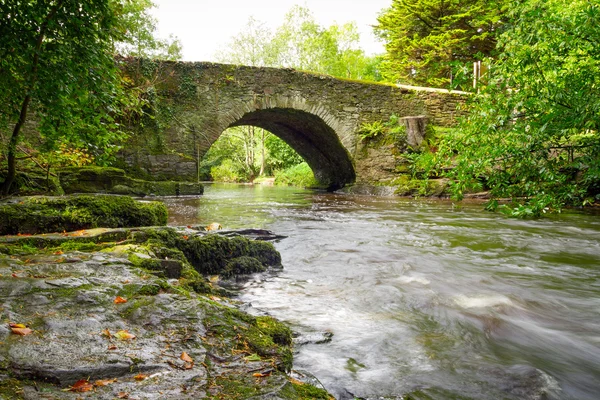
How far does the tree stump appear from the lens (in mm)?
15141

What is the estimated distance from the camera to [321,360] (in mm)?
2137

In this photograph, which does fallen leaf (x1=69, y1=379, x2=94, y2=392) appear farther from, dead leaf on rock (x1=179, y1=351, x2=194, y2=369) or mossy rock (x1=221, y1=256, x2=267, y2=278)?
mossy rock (x1=221, y1=256, x2=267, y2=278)

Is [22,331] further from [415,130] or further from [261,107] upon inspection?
[415,130]

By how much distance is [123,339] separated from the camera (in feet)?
5.11

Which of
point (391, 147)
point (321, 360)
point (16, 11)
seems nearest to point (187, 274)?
point (321, 360)

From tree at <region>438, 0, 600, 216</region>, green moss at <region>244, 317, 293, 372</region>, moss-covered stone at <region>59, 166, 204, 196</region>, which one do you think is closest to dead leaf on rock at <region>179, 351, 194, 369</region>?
green moss at <region>244, 317, 293, 372</region>

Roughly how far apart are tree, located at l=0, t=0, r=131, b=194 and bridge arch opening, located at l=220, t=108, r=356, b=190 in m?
10.3

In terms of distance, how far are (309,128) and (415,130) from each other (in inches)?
174

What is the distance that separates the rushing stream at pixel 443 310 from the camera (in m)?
2.04

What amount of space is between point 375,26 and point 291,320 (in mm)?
28060

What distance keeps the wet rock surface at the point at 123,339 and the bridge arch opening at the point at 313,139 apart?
1248cm

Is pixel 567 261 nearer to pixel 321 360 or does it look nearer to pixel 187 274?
pixel 321 360

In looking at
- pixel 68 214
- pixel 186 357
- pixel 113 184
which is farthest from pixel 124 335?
pixel 113 184

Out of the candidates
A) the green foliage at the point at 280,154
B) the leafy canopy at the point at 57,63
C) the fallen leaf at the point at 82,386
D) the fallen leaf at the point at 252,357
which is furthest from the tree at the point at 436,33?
the fallen leaf at the point at 82,386
